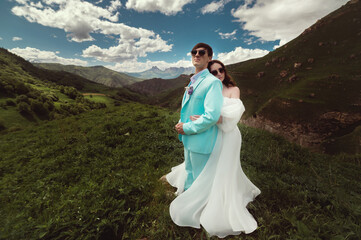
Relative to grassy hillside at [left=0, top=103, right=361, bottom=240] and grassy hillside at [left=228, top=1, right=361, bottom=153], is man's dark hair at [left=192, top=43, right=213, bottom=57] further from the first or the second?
grassy hillside at [left=228, top=1, right=361, bottom=153]

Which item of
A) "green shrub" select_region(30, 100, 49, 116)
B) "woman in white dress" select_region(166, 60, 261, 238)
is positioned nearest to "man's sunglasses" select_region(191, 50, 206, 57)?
"woman in white dress" select_region(166, 60, 261, 238)

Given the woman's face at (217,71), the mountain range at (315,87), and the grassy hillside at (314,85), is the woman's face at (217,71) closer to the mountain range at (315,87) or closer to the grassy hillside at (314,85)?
the mountain range at (315,87)

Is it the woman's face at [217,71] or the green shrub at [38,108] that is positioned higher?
the woman's face at [217,71]

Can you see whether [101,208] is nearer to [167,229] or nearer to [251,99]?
[167,229]

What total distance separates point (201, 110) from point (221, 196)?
5.72 ft

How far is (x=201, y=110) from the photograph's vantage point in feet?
9.10

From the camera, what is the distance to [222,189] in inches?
115

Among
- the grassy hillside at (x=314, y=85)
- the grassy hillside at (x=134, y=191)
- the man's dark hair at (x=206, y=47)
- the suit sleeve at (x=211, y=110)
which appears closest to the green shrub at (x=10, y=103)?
the grassy hillside at (x=134, y=191)

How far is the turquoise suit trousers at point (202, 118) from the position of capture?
2.40 m

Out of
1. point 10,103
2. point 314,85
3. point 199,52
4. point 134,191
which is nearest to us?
point 199,52

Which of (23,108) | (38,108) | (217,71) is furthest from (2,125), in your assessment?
(217,71)

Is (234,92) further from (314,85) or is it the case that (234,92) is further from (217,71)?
(314,85)

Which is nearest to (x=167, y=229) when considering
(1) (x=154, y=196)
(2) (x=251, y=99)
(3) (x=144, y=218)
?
(3) (x=144, y=218)

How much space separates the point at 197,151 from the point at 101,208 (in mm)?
2333
